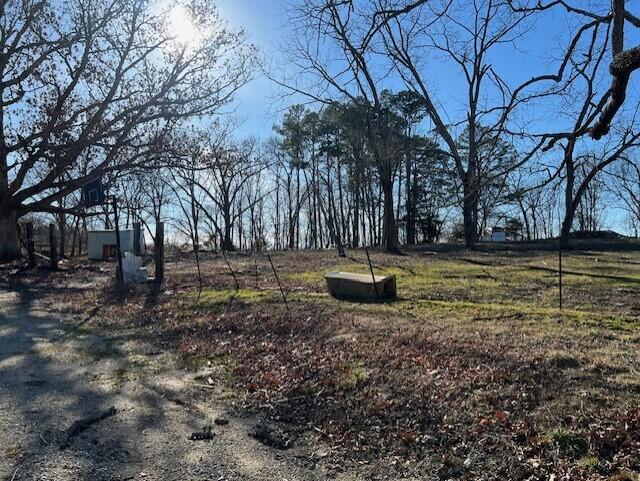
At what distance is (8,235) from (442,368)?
18.6 m

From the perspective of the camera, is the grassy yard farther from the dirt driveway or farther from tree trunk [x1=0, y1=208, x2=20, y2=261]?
tree trunk [x1=0, y1=208, x2=20, y2=261]

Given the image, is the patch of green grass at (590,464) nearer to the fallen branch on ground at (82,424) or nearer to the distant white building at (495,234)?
the fallen branch on ground at (82,424)

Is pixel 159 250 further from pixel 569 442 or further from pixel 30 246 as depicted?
pixel 569 442

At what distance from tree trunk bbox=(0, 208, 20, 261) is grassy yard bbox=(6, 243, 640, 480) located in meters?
10.7

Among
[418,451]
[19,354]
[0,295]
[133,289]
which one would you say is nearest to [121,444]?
[418,451]

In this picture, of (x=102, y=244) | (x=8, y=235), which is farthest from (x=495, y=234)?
(x=8, y=235)

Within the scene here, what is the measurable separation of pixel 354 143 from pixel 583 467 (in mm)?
27989

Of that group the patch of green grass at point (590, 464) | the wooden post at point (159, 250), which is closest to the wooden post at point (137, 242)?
the wooden post at point (159, 250)

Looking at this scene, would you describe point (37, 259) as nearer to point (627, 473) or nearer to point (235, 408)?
point (235, 408)

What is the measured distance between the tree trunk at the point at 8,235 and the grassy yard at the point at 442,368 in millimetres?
10695

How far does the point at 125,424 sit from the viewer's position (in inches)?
173

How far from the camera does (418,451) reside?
3.79m

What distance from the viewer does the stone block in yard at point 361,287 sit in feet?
31.6

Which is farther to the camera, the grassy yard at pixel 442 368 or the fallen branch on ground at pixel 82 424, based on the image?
the fallen branch on ground at pixel 82 424
